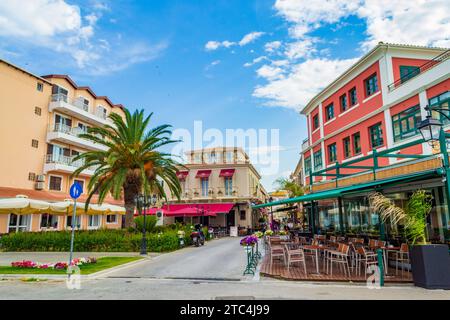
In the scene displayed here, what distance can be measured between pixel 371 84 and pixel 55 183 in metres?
29.1

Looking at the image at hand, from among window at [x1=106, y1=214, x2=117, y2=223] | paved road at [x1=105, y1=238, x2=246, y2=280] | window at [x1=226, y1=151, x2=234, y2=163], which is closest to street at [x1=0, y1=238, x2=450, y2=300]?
paved road at [x1=105, y1=238, x2=246, y2=280]

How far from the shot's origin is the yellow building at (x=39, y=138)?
2539 centimetres

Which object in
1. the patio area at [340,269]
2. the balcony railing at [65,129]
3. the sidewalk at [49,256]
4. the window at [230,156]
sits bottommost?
the sidewalk at [49,256]

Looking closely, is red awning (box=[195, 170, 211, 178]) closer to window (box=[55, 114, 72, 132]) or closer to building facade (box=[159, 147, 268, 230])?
building facade (box=[159, 147, 268, 230])

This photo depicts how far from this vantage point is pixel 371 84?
2027 centimetres

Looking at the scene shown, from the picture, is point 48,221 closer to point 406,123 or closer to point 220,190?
point 220,190

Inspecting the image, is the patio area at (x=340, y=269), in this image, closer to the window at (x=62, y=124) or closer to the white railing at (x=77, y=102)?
the window at (x=62, y=124)

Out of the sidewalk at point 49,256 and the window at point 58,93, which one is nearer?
the sidewalk at point 49,256

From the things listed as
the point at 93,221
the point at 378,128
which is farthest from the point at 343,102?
the point at 93,221

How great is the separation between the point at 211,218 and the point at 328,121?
2069cm

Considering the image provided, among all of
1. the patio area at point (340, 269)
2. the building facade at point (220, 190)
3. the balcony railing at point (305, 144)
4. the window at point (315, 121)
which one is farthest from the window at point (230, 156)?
the patio area at point (340, 269)

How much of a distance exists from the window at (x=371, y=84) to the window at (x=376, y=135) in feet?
7.66
